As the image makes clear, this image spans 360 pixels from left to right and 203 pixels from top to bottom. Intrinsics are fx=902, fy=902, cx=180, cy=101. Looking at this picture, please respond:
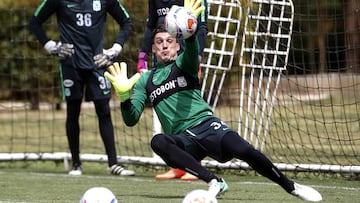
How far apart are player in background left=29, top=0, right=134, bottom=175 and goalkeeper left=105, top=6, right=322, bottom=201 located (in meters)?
2.33

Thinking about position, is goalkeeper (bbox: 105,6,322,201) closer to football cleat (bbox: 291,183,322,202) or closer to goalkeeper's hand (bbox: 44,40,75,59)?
football cleat (bbox: 291,183,322,202)

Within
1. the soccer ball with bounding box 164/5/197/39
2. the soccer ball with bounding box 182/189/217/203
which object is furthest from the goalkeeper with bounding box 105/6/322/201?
the soccer ball with bounding box 182/189/217/203

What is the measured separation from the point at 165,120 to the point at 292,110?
14.5 ft

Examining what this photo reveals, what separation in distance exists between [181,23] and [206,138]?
92 centimetres

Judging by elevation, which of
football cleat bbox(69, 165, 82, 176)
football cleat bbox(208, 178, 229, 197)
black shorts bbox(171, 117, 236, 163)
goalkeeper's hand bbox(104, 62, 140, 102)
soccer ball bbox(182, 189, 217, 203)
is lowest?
football cleat bbox(69, 165, 82, 176)

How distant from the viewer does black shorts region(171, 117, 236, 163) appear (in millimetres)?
6707

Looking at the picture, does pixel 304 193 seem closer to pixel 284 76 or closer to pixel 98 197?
pixel 98 197

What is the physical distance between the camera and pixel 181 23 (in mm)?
6359

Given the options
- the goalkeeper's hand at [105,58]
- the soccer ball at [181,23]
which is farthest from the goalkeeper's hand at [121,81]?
the goalkeeper's hand at [105,58]

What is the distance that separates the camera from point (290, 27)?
9383 millimetres

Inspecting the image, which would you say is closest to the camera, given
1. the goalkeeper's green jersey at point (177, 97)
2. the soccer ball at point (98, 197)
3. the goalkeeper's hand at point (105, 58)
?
the soccer ball at point (98, 197)

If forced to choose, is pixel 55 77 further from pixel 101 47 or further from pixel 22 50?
pixel 101 47

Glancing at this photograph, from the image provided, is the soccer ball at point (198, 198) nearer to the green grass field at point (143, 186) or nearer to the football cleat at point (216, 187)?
the football cleat at point (216, 187)

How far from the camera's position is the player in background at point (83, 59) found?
935cm
